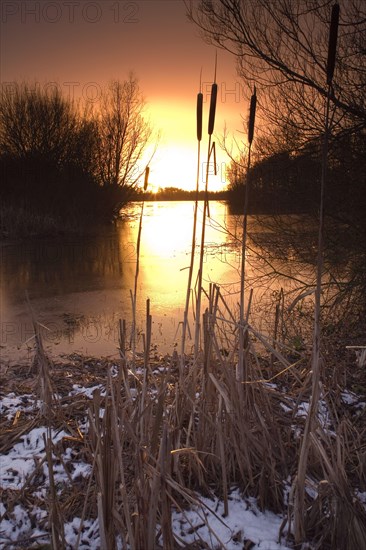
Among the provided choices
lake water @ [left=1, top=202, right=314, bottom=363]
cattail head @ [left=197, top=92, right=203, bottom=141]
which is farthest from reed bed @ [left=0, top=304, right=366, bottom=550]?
cattail head @ [left=197, top=92, right=203, bottom=141]

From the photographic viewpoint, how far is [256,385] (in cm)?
219

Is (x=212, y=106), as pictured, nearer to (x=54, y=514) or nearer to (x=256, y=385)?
(x=256, y=385)

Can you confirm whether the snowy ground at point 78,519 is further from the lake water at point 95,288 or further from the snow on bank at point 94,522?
the lake water at point 95,288

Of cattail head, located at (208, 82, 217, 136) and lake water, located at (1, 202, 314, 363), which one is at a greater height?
cattail head, located at (208, 82, 217, 136)

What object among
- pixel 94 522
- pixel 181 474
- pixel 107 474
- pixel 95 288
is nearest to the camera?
pixel 107 474

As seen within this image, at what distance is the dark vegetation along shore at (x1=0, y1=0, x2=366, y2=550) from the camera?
159 centimetres

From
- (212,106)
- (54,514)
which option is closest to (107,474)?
(54,514)

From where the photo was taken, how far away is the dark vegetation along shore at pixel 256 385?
1.59 meters

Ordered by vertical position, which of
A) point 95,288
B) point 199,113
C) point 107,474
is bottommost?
point 95,288

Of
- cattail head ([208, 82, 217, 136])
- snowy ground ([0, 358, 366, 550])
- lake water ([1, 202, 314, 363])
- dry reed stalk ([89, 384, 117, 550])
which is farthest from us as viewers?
lake water ([1, 202, 314, 363])

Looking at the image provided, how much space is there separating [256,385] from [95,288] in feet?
21.3

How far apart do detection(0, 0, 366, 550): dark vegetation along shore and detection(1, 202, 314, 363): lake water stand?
1.39ft

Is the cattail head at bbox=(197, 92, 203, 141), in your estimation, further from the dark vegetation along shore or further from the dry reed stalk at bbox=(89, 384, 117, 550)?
the dry reed stalk at bbox=(89, 384, 117, 550)

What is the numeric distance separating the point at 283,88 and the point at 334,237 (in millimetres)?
2059
